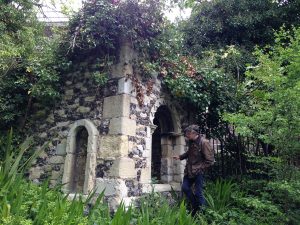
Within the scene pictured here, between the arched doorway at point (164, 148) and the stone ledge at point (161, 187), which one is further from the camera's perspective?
the arched doorway at point (164, 148)

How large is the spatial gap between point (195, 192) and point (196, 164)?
0.44 meters

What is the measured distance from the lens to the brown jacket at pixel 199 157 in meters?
4.73

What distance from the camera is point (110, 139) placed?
476cm

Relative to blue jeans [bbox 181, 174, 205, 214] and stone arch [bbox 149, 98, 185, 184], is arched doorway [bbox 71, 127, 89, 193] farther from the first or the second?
blue jeans [bbox 181, 174, 205, 214]

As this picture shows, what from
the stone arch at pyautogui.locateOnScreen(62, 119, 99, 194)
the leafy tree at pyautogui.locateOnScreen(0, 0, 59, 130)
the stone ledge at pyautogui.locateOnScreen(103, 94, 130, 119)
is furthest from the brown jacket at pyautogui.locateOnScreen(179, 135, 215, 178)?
the leafy tree at pyautogui.locateOnScreen(0, 0, 59, 130)

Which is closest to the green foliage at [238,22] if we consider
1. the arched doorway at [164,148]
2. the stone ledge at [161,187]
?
the arched doorway at [164,148]

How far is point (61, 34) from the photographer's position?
5.55 m

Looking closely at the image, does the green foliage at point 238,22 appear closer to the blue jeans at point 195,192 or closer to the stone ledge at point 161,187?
the stone ledge at point 161,187

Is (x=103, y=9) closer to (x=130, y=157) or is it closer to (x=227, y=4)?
(x=130, y=157)

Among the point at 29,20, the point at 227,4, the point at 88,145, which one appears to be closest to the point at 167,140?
the point at 88,145

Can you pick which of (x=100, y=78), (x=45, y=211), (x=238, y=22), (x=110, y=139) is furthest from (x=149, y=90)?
(x=238, y=22)

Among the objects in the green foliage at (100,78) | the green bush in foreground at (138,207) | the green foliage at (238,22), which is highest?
the green foliage at (238,22)

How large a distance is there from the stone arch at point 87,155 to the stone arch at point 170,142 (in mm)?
1431

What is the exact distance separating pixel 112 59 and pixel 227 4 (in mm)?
5116
